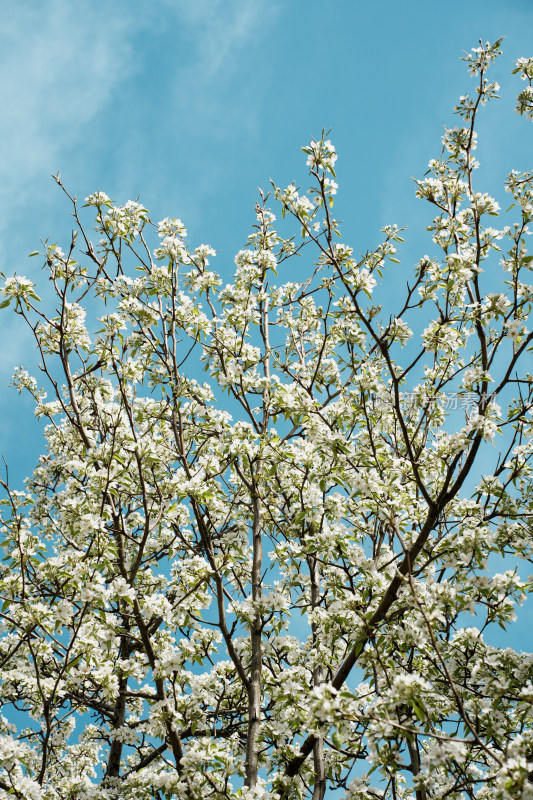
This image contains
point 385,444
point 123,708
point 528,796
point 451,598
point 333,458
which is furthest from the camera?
point 123,708

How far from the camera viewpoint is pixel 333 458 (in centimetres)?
573

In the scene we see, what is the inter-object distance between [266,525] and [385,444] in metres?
1.58

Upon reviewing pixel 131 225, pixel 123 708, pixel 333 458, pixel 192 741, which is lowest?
pixel 192 741

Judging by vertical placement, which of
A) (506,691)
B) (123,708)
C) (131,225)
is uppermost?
(131,225)

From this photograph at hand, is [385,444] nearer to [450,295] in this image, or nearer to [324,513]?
[324,513]

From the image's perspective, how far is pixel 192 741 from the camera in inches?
206

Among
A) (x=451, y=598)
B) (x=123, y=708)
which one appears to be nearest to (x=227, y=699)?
(x=123, y=708)

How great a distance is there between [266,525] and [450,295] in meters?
3.13

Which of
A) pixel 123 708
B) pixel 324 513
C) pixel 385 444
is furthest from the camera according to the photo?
pixel 123 708

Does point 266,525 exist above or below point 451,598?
above

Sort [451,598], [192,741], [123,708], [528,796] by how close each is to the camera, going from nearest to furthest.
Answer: [528,796]
[451,598]
[192,741]
[123,708]

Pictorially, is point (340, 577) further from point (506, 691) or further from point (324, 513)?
point (506, 691)

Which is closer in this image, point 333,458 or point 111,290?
point 333,458

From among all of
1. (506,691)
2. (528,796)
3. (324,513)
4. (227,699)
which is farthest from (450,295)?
(227,699)
